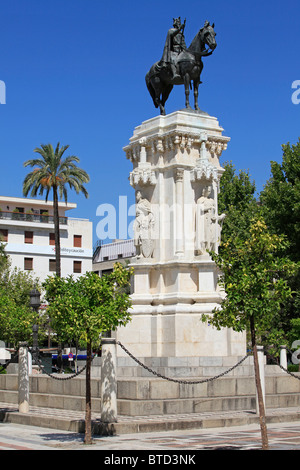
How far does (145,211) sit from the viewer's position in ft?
66.6

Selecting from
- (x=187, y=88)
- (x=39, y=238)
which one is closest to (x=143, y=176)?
(x=187, y=88)

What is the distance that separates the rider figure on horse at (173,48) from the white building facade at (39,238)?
45.8m

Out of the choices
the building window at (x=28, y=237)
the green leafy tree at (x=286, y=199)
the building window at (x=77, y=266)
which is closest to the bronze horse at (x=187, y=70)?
the green leafy tree at (x=286, y=199)

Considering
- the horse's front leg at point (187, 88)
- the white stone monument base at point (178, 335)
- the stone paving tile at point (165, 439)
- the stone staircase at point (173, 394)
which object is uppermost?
the horse's front leg at point (187, 88)

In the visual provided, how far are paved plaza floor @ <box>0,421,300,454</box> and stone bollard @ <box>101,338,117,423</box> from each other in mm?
624

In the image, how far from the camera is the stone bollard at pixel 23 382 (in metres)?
17.1

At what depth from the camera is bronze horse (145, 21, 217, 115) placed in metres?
21.1

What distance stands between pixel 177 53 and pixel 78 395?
10100 millimetres

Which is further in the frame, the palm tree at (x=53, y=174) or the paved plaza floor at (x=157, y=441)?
the palm tree at (x=53, y=174)

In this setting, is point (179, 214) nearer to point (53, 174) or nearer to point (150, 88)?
point (150, 88)

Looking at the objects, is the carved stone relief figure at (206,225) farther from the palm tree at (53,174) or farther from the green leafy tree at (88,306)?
the palm tree at (53,174)

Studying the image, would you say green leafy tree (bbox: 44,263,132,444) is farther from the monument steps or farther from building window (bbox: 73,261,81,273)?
building window (bbox: 73,261,81,273)
